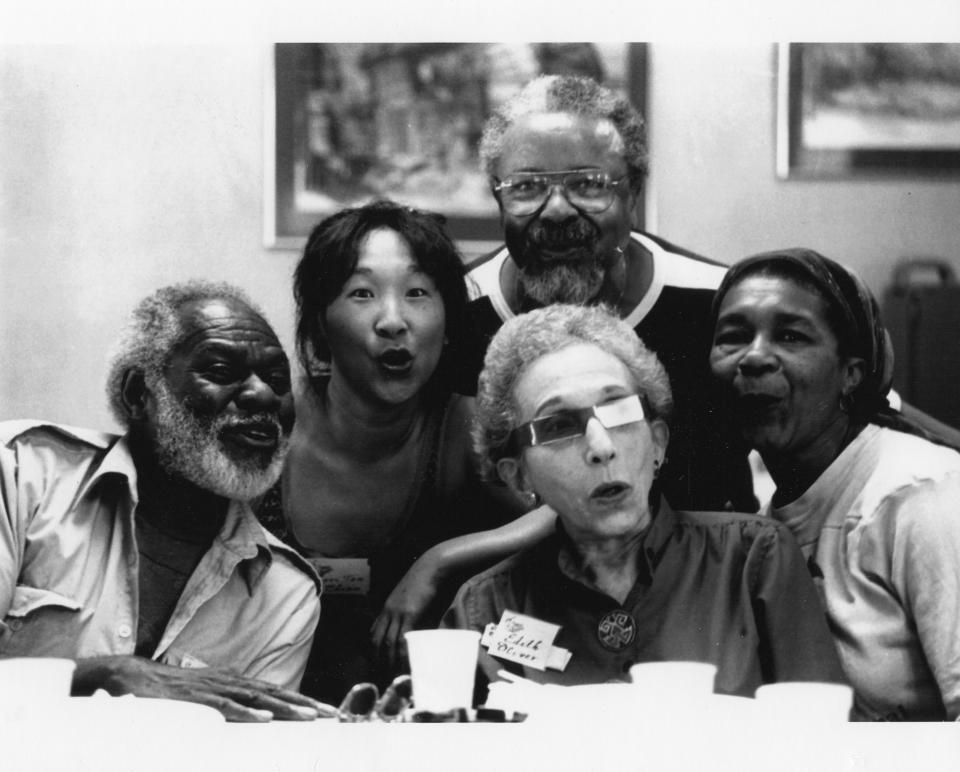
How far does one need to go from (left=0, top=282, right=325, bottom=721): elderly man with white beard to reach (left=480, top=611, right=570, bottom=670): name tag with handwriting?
0.33 metres

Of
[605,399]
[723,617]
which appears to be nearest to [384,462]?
[605,399]

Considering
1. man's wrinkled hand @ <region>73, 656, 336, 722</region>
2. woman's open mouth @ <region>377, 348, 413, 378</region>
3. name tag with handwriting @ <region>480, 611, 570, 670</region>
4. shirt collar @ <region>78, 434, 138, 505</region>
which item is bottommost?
man's wrinkled hand @ <region>73, 656, 336, 722</region>

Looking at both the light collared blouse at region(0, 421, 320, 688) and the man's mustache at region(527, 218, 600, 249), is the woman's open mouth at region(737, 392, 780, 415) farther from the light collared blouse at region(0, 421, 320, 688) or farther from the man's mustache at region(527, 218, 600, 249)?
the light collared blouse at region(0, 421, 320, 688)

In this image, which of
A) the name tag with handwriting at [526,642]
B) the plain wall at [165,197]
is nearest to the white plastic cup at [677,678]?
the name tag with handwriting at [526,642]

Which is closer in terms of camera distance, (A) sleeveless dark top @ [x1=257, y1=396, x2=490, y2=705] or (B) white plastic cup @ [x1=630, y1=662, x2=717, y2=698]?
(B) white plastic cup @ [x1=630, y1=662, x2=717, y2=698]

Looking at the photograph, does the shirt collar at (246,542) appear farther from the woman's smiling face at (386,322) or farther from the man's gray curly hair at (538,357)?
the man's gray curly hair at (538,357)

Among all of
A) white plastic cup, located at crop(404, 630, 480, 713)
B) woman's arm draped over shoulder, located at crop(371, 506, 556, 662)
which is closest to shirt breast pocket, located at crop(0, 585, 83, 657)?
woman's arm draped over shoulder, located at crop(371, 506, 556, 662)

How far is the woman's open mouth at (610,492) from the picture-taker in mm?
2102

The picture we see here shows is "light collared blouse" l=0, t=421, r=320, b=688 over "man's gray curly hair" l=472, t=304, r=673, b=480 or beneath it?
beneath

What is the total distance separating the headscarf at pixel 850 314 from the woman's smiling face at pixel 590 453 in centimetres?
36

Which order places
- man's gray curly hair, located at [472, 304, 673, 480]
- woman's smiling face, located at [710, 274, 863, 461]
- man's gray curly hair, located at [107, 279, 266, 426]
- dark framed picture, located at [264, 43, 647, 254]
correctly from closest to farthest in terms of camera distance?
1. man's gray curly hair, located at [472, 304, 673, 480]
2. woman's smiling face, located at [710, 274, 863, 461]
3. man's gray curly hair, located at [107, 279, 266, 426]
4. dark framed picture, located at [264, 43, 647, 254]

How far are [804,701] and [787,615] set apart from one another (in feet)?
0.46

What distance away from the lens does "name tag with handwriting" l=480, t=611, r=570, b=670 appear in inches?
84.2

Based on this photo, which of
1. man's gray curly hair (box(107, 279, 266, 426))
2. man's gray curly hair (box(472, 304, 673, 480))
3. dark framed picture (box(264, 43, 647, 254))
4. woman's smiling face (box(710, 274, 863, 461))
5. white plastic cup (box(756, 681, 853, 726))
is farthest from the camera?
dark framed picture (box(264, 43, 647, 254))
